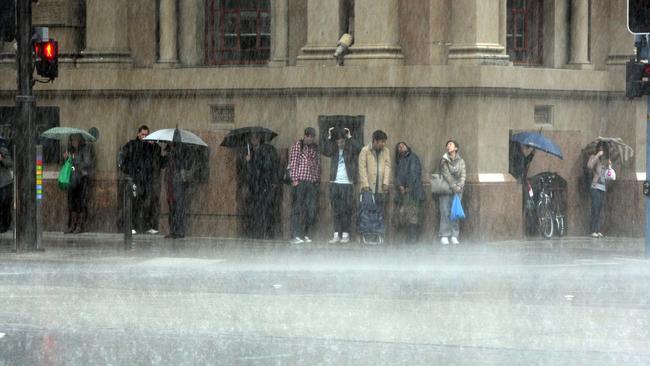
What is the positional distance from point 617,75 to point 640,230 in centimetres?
297

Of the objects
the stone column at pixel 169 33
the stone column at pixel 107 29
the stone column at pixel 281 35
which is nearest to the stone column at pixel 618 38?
the stone column at pixel 281 35

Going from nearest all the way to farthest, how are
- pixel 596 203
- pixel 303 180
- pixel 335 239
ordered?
pixel 335 239
pixel 303 180
pixel 596 203

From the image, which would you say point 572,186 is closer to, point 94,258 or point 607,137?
point 607,137

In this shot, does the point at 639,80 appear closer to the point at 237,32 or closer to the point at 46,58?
the point at 46,58

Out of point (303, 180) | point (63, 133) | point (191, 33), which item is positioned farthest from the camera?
point (191, 33)

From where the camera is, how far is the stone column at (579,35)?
30.0 metres

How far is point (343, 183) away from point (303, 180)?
0.69 m

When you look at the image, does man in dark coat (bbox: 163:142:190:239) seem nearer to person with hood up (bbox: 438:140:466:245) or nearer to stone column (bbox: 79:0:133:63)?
stone column (bbox: 79:0:133:63)

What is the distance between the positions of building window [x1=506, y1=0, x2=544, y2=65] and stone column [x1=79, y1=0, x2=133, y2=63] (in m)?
7.19

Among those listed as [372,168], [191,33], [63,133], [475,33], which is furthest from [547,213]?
[63,133]

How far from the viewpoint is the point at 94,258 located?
2262 centimetres

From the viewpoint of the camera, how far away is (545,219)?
2811 cm

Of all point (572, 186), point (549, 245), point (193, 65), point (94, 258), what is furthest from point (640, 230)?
point (94, 258)

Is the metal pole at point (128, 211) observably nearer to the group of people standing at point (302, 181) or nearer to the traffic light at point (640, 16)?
the group of people standing at point (302, 181)
